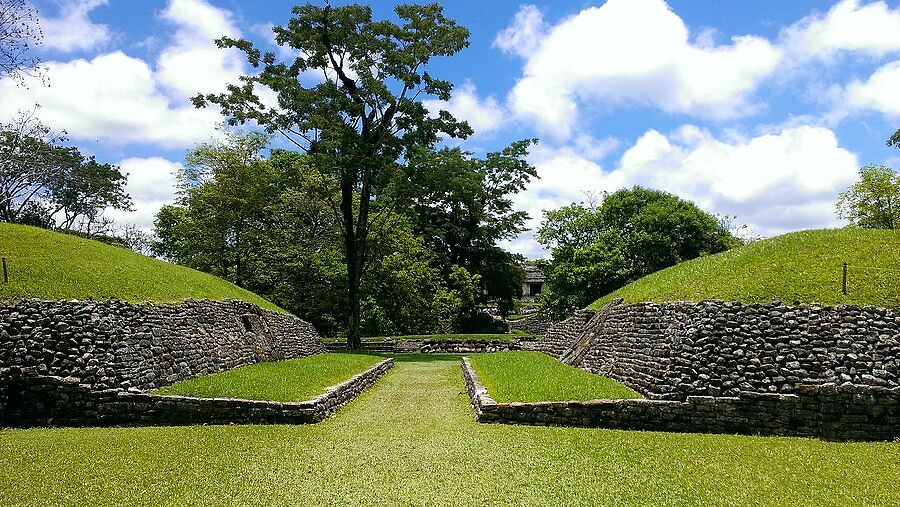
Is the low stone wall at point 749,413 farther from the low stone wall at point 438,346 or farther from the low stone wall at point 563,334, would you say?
the low stone wall at point 438,346

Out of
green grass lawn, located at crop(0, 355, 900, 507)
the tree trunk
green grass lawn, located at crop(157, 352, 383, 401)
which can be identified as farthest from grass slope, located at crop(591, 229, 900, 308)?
the tree trunk

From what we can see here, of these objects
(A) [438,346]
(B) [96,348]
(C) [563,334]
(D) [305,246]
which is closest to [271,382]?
(B) [96,348]

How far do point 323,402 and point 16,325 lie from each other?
224 inches

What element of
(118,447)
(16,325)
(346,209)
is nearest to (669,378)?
(118,447)

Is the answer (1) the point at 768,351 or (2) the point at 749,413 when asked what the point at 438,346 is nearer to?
(1) the point at 768,351

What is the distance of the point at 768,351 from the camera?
10.8 metres

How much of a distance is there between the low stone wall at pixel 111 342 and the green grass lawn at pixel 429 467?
124 centimetres

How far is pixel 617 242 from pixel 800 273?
2357 cm

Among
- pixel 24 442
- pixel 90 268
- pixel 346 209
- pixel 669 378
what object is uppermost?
pixel 346 209

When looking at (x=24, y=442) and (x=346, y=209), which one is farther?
(x=346, y=209)

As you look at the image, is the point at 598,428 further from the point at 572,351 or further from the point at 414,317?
the point at 414,317

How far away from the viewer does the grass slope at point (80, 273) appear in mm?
12656

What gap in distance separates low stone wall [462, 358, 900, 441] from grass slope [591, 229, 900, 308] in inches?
99.3

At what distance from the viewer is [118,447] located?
8805mm
